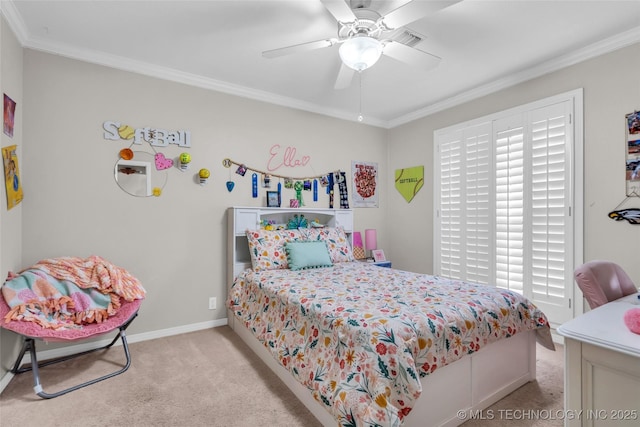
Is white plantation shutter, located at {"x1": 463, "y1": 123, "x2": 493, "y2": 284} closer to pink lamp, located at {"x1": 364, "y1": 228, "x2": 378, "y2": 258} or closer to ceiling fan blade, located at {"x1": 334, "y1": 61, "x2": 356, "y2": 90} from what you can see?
pink lamp, located at {"x1": 364, "y1": 228, "x2": 378, "y2": 258}

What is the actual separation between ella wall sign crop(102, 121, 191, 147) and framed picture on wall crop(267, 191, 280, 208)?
996 mm

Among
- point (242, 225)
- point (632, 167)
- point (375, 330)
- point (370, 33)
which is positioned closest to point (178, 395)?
point (375, 330)

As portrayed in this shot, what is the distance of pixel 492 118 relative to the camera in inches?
129

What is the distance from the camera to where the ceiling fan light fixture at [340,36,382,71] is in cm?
191

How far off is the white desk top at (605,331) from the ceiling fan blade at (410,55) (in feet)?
5.86

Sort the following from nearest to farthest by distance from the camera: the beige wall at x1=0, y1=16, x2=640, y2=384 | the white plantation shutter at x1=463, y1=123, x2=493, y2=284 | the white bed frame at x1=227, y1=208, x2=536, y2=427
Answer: the white bed frame at x1=227, y1=208, x2=536, y2=427, the beige wall at x1=0, y1=16, x2=640, y2=384, the white plantation shutter at x1=463, y1=123, x2=493, y2=284

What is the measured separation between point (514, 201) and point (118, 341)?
13.1ft

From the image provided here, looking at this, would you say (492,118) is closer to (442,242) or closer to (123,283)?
(442,242)

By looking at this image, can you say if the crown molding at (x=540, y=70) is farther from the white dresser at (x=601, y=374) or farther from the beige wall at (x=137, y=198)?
the white dresser at (x=601, y=374)

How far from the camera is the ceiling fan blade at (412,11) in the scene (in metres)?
1.58

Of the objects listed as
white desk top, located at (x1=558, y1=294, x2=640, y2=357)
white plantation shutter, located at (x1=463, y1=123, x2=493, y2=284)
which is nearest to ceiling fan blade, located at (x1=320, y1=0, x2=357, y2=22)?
white desk top, located at (x1=558, y1=294, x2=640, y2=357)

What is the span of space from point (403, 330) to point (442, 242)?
103 inches

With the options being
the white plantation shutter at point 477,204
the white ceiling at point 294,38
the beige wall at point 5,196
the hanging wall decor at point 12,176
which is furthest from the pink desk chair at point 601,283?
the hanging wall decor at point 12,176

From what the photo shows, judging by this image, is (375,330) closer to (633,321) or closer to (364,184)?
(633,321)
